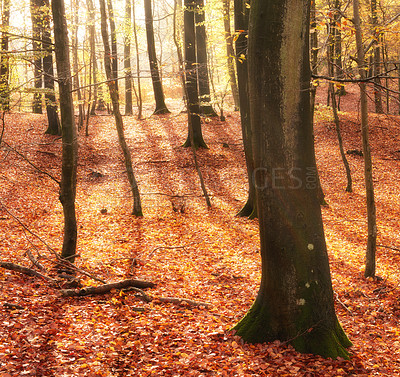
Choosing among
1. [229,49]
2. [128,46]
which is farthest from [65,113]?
[128,46]

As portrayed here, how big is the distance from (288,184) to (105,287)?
12.3 ft

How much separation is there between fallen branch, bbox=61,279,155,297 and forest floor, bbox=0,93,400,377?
11cm

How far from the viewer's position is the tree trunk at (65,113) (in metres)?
6.68

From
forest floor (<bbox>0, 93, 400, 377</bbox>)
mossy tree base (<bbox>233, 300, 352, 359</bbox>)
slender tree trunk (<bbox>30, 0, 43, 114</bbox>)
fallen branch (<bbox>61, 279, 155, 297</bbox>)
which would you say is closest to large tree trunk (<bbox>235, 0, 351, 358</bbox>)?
mossy tree base (<bbox>233, 300, 352, 359</bbox>)

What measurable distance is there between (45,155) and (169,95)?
2405 centimetres

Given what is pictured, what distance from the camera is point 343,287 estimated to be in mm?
7645

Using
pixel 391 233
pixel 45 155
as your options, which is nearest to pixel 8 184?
pixel 45 155

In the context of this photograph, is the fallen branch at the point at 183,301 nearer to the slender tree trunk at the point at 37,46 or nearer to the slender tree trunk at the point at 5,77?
the slender tree trunk at the point at 37,46

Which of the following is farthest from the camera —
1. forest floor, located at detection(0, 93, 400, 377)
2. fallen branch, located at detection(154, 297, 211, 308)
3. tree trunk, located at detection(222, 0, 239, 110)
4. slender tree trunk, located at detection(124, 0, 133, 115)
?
tree trunk, located at detection(222, 0, 239, 110)

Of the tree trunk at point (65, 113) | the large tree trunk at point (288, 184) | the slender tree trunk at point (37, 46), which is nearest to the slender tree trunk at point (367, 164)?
the large tree trunk at point (288, 184)

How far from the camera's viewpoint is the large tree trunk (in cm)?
423

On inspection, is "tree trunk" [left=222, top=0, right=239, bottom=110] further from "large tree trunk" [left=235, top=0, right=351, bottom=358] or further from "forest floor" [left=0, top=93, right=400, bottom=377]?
"large tree trunk" [left=235, top=0, right=351, bottom=358]

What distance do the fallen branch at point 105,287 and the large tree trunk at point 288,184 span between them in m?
2.79

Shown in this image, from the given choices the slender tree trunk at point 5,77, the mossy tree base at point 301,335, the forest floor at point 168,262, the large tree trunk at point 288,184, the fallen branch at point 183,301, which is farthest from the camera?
the slender tree trunk at point 5,77
